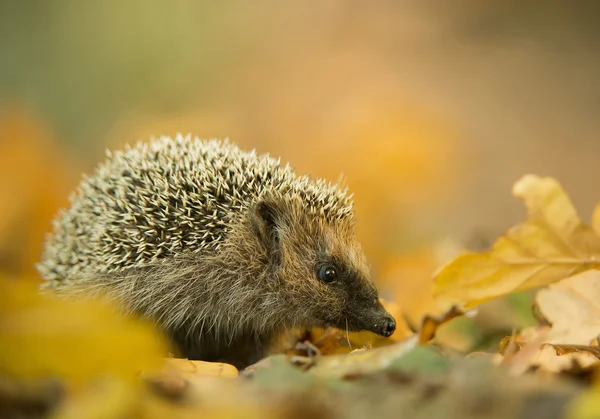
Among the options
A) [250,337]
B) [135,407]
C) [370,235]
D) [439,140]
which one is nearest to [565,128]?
[439,140]

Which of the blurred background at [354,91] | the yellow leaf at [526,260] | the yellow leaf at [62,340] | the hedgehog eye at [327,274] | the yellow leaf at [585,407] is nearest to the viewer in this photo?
the yellow leaf at [585,407]

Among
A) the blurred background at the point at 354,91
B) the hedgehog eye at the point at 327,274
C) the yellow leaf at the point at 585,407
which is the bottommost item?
the yellow leaf at the point at 585,407

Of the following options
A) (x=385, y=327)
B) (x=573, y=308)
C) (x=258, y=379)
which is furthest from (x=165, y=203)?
(x=573, y=308)

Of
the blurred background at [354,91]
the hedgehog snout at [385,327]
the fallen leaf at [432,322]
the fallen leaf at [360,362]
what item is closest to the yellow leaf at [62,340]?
the fallen leaf at [360,362]

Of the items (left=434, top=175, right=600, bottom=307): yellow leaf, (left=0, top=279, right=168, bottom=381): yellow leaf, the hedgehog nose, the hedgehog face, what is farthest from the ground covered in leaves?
the hedgehog face

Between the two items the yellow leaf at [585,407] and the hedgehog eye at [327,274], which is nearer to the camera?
the yellow leaf at [585,407]

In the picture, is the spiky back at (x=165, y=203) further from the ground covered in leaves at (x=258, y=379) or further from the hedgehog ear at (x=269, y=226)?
the ground covered in leaves at (x=258, y=379)
